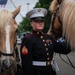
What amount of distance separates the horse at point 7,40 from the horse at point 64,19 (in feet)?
2.66

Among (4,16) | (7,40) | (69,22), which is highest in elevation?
(4,16)

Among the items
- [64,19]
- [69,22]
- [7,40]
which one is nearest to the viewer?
[7,40]

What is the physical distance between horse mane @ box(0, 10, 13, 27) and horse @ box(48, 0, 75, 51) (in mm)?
897

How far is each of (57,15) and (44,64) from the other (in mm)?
1242

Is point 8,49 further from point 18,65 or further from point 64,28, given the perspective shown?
point 64,28

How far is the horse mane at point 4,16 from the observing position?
450 cm

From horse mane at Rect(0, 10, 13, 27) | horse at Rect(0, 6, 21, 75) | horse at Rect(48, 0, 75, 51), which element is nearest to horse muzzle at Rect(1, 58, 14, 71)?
horse at Rect(0, 6, 21, 75)

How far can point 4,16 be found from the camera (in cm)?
457

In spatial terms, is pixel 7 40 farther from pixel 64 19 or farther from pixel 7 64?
pixel 64 19

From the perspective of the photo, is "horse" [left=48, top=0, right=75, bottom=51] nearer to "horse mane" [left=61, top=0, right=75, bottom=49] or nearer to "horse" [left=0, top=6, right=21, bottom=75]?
"horse mane" [left=61, top=0, right=75, bottom=49]

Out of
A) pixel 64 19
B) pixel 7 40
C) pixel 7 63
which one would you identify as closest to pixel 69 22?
pixel 64 19

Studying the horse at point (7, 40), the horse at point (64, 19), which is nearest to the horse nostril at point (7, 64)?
the horse at point (7, 40)

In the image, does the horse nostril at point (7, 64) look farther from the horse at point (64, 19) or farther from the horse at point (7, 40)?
the horse at point (64, 19)

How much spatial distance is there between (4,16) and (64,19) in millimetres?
988
